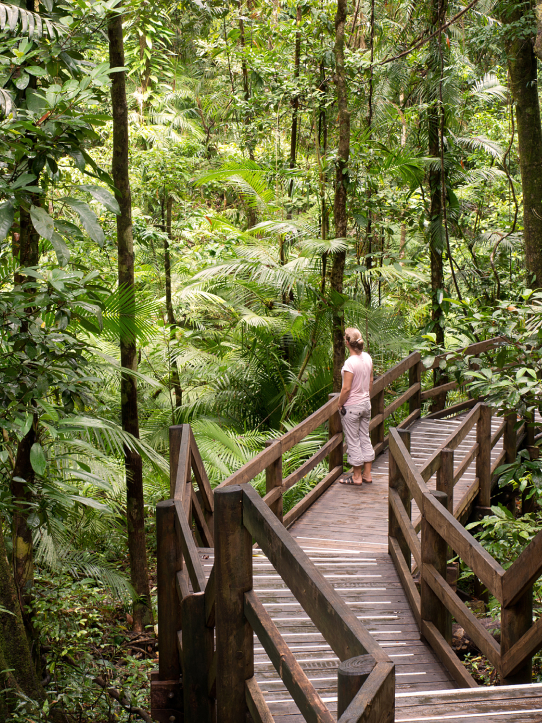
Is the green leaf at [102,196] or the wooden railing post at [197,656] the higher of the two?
the green leaf at [102,196]

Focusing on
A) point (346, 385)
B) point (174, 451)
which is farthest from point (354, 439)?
point (174, 451)

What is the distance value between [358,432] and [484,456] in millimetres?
1280

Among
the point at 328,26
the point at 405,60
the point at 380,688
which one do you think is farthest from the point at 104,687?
the point at 405,60

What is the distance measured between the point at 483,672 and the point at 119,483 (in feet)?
11.8

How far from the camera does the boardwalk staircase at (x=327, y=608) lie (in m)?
1.77

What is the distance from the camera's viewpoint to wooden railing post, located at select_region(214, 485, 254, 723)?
92.8 inches

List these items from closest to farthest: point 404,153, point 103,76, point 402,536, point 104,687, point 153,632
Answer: point 103,76 < point 104,687 < point 402,536 < point 153,632 < point 404,153

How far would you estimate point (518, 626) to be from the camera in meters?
2.93

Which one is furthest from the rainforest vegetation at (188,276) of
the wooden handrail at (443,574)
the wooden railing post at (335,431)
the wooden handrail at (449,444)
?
the wooden handrail at (443,574)

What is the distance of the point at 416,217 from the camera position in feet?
32.4

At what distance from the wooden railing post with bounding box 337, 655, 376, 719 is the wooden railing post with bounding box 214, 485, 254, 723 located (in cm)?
102

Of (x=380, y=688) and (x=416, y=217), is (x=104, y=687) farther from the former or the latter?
(x=416, y=217)

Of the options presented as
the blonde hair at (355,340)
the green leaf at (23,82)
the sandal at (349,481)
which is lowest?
the sandal at (349,481)

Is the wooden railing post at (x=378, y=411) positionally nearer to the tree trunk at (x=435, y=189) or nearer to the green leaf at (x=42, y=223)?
the tree trunk at (x=435, y=189)
